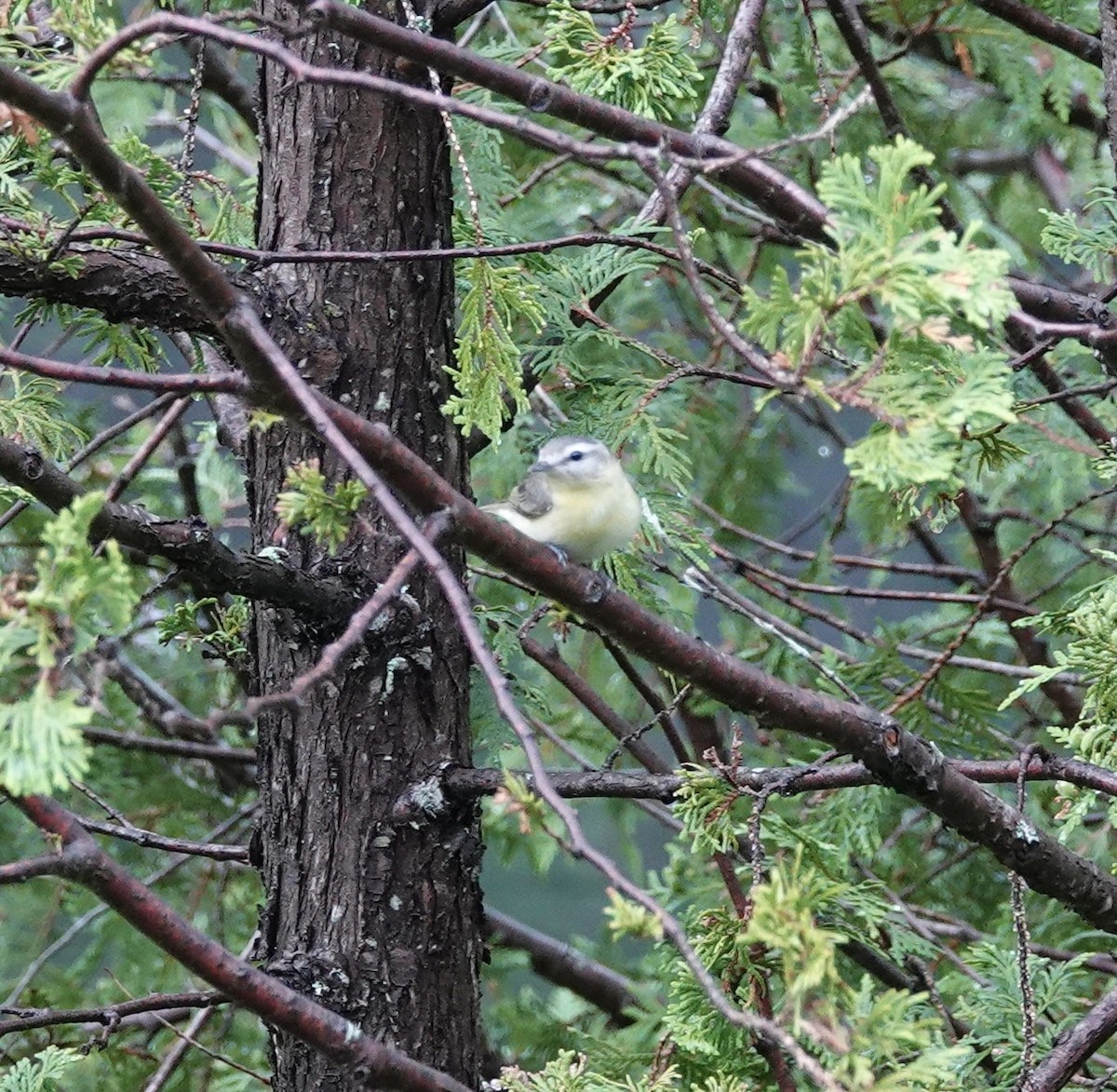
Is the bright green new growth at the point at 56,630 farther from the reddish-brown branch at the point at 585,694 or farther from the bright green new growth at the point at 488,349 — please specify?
the reddish-brown branch at the point at 585,694

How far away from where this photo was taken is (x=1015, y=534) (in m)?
4.96

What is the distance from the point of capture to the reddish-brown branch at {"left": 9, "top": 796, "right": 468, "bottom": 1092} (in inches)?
50.6

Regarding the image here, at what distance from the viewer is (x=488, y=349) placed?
1.88 metres

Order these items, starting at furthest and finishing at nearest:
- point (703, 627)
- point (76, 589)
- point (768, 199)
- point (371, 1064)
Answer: point (703, 627) → point (768, 199) → point (371, 1064) → point (76, 589)

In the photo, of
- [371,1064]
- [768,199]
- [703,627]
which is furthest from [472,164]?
[703,627]

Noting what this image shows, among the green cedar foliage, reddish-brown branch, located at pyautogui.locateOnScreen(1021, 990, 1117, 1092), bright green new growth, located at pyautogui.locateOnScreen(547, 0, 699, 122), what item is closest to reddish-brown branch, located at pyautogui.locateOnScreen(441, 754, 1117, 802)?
the green cedar foliage

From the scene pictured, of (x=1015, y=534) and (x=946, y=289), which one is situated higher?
(x=1015, y=534)

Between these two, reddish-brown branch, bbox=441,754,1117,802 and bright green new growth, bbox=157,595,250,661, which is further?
bright green new growth, bbox=157,595,250,661

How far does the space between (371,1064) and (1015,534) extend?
4.02 metres

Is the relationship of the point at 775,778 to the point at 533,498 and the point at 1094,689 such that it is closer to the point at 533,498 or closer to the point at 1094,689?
the point at 1094,689

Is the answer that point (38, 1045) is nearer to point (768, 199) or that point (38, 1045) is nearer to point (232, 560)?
point (232, 560)

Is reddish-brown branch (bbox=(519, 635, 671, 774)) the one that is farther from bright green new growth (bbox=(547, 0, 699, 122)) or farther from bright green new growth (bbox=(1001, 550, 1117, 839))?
bright green new growth (bbox=(547, 0, 699, 122))

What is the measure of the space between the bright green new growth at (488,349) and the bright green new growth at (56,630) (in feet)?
2.18

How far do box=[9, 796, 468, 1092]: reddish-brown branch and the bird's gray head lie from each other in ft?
3.69
